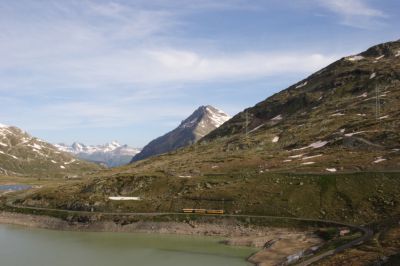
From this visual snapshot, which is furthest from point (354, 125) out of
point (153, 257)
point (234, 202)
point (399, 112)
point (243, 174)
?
point (153, 257)

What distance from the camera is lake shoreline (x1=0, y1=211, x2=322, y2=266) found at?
82.6 m

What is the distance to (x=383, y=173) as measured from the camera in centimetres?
10738

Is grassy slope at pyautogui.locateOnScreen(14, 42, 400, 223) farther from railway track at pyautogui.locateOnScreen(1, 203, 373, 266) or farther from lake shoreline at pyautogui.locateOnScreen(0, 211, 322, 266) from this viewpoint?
lake shoreline at pyautogui.locateOnScreen(0, 211, 322, 266)

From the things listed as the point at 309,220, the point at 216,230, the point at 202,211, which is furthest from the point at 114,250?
the point at 309,220

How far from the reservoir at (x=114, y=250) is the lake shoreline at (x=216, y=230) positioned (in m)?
2.71

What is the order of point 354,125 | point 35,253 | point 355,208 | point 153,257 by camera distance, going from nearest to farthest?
point 153,257 → point 35,253 → point 355,208 → point 354,125

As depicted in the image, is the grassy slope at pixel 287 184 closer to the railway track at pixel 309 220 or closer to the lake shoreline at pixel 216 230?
the railway track at pixel 309 220

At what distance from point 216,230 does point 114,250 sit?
940 inches

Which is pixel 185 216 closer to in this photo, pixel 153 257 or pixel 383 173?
pixel 153 257

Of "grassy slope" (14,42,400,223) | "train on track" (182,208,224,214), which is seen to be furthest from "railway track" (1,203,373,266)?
"grassy slope" (14,42,400,223)

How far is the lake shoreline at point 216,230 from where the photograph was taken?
8262 cm

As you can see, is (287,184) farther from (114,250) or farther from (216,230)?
(114,250)

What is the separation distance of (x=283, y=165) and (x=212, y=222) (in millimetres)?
38638

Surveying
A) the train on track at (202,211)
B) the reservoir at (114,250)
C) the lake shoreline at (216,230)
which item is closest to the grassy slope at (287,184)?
the train on track at (202,211)
